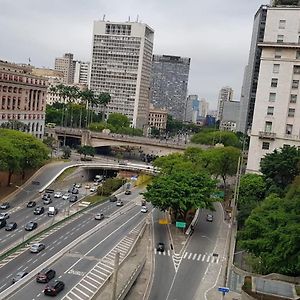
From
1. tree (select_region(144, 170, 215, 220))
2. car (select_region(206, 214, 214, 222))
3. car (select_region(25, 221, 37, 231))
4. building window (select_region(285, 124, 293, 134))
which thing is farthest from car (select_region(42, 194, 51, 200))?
building window (select_region(285, 124, 293, 134))

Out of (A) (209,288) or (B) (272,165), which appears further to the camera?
(B) (272,165)

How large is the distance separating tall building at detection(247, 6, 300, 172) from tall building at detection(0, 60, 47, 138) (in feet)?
245

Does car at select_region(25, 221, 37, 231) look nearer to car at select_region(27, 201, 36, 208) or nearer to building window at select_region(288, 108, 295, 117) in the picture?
car at select_region(27, 201, 36, 208)

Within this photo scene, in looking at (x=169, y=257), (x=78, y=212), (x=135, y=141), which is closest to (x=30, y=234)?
(x=78, y=212)

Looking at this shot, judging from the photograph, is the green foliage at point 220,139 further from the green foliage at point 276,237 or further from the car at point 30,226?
the green foliage at point 276,237

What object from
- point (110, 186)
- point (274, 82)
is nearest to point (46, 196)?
point (110, 186)

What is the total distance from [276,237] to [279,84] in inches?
1871

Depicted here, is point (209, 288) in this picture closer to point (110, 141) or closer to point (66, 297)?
point (66, 297)

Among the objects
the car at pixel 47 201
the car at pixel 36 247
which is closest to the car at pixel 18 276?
the car at pixel 36 247

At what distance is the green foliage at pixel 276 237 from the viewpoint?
4672 centimetres

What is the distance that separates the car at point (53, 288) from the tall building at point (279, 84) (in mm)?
55328

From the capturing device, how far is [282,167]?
77.1m

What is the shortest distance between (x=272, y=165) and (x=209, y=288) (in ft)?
103

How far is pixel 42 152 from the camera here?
105438 millimetres
